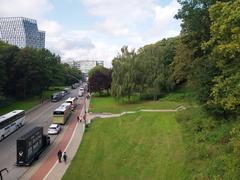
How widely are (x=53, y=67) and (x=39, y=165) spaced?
2715 inches

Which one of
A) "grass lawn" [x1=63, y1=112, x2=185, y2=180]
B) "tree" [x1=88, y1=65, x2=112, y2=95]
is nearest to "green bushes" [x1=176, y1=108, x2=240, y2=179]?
"grass lawn" [x1=63, y1=112, x2=185, y2=180]

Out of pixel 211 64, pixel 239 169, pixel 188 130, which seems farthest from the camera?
pixel 188 130

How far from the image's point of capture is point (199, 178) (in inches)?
842

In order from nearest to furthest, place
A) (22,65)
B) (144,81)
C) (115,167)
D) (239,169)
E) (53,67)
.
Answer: (239,169) → (115,167) → (144,81) → (22,65) → (53,67)

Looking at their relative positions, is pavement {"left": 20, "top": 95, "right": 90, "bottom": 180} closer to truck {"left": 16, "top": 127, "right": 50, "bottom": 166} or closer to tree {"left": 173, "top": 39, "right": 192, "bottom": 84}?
truck {"left": 16, "top": 127, "right": 50, "bottom": 166}

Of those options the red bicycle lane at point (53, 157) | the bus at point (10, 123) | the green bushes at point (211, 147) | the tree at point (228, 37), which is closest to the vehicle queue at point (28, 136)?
the bus at point (10, 123)

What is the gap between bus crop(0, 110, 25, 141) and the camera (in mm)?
41219

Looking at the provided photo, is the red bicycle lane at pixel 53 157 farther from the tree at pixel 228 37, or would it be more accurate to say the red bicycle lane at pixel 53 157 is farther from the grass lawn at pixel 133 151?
the tree at pixel 228 37

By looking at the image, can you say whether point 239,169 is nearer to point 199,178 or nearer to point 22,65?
point 199,178

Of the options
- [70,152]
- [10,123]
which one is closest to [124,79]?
[10,123]

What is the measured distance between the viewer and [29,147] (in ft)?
103

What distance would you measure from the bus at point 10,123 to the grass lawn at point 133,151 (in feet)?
33.0

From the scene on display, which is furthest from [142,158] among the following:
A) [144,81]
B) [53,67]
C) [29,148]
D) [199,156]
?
[53,67]

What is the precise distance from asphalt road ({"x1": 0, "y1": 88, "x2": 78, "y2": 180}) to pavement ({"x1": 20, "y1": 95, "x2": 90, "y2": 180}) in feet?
3.75
